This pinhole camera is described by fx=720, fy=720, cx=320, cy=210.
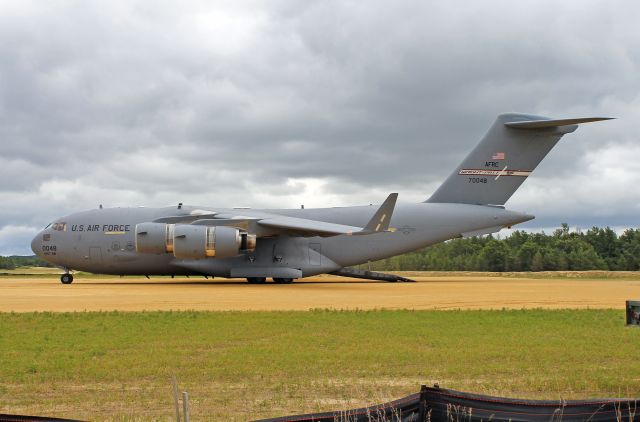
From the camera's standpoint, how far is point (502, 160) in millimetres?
32062

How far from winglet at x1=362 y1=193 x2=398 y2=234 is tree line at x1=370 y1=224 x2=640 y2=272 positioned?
133 ft

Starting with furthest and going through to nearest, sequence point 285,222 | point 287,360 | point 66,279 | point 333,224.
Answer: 1. point 66,279
2. point 333,224
3. point 285,222
4. point 287,360

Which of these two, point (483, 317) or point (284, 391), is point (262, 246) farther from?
point (284, 391)

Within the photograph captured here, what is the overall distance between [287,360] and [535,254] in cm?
6562

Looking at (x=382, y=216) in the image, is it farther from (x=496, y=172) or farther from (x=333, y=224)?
(x=496, y=172)

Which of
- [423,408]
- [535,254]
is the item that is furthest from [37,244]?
[535,254]

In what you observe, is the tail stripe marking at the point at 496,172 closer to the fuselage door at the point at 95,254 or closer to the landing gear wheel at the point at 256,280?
the landing gear wheel at the point at 256,280

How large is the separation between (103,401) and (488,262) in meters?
Result: 68.4

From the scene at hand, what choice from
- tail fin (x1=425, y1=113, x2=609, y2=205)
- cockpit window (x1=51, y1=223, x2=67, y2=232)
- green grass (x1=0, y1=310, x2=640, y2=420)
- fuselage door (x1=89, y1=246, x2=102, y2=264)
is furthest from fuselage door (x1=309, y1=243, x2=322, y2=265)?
green grass (x1=0, y1=310, x2=640, y2=420)

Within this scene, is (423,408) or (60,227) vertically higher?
(60,227)

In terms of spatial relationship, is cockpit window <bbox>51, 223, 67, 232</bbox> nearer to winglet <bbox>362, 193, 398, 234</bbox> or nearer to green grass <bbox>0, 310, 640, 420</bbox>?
winglet <bbox>362, 193, 398, 234</bbox>

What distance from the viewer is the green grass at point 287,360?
25.2 feet

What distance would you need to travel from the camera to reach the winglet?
89.7 ft

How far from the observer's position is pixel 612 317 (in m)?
15.4
